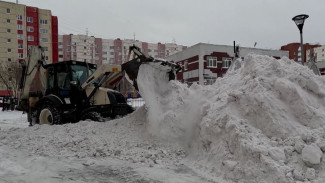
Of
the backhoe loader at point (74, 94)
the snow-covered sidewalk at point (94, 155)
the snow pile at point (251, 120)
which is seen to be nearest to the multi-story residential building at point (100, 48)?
the backhoe loader at point (74, 94)

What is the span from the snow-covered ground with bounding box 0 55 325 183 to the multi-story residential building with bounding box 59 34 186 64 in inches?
2531

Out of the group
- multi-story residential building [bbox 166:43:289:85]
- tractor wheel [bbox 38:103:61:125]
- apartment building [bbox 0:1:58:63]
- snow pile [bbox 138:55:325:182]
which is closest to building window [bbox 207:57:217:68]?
multi-story residential building [bbox 166:43:289:85]

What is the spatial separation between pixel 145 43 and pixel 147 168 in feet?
254

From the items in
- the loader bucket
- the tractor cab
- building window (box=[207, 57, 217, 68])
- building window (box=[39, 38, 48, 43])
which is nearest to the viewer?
the loader bucket

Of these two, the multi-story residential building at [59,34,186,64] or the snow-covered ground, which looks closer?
the snow-covered ground

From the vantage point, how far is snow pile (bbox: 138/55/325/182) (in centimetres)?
393

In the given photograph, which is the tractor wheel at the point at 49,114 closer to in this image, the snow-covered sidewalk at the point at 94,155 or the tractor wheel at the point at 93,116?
the tractor wheel at the point at 93,116

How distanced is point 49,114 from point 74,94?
3.64 ft

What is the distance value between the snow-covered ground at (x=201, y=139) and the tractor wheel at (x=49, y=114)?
1590mm

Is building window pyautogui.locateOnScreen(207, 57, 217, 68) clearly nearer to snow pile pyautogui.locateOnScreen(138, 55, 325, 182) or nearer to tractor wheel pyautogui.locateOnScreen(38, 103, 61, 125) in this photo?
tractor wheel pyautogui.locateOnScreen(38, 103, 61, 125)

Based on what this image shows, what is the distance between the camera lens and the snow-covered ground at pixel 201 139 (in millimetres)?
4066

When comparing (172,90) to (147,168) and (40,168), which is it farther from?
(40,168)

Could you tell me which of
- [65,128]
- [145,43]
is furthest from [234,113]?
[145,43]

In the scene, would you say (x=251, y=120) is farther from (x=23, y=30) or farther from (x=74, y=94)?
(x=23, y=30)
